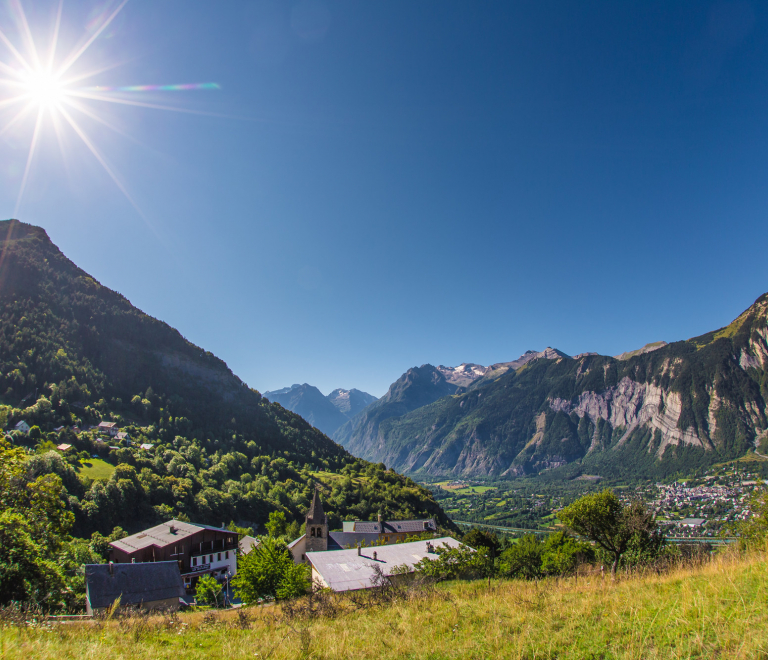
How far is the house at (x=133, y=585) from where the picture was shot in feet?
124

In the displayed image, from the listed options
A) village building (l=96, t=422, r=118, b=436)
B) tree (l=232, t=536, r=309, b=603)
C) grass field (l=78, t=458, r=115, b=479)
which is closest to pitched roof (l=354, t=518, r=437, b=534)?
grass field (l=78, t=458, r=115, b=479)

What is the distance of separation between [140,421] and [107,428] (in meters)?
17.3

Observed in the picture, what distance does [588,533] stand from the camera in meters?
36.0

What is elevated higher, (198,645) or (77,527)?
(198,645)

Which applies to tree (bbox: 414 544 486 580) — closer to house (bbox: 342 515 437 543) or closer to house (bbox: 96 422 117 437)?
house (bbox: 342 515 437 543)

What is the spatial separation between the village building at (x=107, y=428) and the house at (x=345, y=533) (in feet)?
265

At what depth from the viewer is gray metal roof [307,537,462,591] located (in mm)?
30853

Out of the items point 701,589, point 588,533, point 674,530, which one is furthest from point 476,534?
point 674,530

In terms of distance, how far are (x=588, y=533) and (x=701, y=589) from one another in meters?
32.9

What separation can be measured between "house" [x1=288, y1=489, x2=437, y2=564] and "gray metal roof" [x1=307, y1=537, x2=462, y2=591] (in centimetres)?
1107

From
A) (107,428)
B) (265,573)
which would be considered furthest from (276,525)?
(107,428)

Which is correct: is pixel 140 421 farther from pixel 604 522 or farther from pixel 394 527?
pixel 604 522

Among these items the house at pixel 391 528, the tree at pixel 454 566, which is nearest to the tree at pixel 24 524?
the tree at pixel 454 566

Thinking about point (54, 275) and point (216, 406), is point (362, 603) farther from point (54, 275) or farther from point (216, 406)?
point (54, 275)
